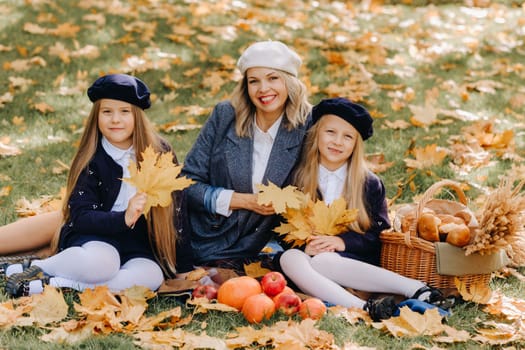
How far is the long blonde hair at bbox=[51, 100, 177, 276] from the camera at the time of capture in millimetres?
3424

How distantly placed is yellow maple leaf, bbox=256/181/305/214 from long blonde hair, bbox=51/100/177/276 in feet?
1.63

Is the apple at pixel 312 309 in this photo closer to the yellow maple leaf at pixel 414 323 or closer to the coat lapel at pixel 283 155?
the yellow maple leaf at pixel 414 323

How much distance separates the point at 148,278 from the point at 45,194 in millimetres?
1614

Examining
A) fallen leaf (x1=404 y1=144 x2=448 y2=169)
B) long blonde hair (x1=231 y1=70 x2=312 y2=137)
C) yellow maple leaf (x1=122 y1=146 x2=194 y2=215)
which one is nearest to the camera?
yellow maple leaf (x1=122 y1=146 x2=194 y2=215)

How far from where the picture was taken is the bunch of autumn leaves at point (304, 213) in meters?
3.40

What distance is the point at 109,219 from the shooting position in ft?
10.6

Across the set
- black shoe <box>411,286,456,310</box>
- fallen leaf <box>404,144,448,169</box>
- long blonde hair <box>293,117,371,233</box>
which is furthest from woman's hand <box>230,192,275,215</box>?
fallen leaf <box>404,144,448,169</box>

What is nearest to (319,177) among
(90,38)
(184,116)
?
(184,116)

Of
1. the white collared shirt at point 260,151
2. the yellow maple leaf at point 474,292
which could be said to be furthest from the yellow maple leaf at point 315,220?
the yellow maple leaf at point 474,292

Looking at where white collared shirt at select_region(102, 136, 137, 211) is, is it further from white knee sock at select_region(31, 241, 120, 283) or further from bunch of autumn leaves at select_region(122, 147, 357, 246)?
white knee sock at select_region(31, 241, 120, 283)

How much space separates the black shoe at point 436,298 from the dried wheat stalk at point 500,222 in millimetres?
239

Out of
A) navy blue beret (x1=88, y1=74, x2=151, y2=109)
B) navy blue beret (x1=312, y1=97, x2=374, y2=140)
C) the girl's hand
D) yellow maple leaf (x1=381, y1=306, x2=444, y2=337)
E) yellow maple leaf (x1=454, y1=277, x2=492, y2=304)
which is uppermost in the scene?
navy blue beret (x1=88, y1=74, x2=151, y2=109)

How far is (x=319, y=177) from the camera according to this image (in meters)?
3.63

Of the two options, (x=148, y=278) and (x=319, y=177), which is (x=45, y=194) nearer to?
(x=148, y=278)
